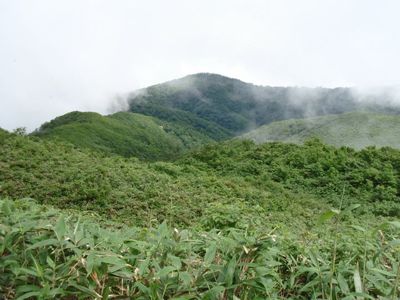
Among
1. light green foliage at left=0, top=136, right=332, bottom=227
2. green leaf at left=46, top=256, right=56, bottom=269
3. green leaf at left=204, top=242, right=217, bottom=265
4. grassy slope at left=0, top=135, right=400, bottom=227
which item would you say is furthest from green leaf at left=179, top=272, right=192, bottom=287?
light green foliage at left=0, top=136, right=332, bottom=227

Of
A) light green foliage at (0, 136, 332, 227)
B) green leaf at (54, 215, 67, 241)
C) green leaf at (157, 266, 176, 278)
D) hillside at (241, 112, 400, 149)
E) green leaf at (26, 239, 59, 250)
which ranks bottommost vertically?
hillside at (241, 112, 400, 149)

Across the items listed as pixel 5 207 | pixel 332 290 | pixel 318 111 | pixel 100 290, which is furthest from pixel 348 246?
pixel 318 111

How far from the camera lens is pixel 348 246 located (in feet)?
6.92

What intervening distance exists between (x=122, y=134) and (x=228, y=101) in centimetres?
7810

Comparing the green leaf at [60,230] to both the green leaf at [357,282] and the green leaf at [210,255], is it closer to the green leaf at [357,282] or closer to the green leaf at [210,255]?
the green leaf at [210,255]

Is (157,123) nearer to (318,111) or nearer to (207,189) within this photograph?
(318,111)

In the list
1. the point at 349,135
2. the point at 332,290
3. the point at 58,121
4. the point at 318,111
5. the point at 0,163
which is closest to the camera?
the point at 332,290

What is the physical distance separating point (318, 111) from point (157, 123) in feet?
117

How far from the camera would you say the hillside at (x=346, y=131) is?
29281mm

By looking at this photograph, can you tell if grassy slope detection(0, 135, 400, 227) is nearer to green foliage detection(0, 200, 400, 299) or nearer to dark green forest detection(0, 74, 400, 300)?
dark green forest detection(0, 74, 400, 300)

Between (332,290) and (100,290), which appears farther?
(332,290)

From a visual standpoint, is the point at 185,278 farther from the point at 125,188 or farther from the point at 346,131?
the point at 346,131

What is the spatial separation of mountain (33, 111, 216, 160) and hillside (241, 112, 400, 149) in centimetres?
1708

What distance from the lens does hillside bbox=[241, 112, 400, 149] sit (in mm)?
29281
